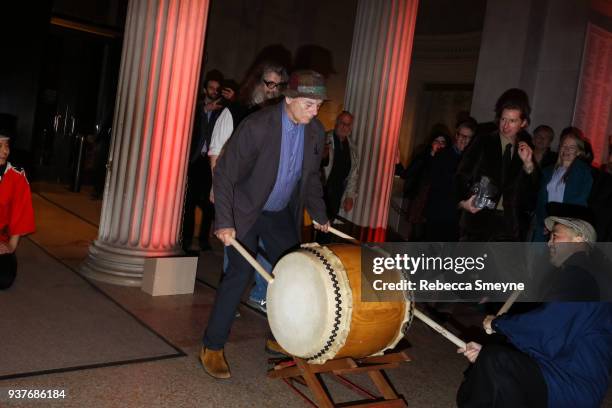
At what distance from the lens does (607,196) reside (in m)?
5.66

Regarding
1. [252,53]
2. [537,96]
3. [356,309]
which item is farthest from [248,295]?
[252,53]

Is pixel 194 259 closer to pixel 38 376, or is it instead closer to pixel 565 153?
pixel 38 376

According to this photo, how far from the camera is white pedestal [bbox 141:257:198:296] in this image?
16.0ft

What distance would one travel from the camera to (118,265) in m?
5.11

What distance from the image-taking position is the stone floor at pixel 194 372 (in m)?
3.13

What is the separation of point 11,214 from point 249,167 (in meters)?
1.99

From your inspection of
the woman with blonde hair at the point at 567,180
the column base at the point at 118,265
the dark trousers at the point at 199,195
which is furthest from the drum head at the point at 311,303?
the dark trousers at the point at 199,195

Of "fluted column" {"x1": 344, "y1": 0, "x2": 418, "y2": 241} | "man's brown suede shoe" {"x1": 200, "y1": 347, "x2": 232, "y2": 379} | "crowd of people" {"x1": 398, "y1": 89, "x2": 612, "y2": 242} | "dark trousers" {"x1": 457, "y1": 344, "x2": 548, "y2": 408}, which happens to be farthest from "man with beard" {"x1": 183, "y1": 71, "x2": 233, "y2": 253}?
"dark trousers" {"x1": 457, "y1": 344, "x2": 548, "y2": 408}

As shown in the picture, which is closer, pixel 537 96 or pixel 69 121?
pixel 537 96

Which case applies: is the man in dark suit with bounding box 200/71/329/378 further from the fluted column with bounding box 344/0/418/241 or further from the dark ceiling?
the dark ceiling

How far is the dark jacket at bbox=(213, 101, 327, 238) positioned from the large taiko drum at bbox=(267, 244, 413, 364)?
18.1 inches

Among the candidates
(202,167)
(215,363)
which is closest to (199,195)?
(202,167)

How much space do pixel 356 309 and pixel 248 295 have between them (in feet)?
7.94

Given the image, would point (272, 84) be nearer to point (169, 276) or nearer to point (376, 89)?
point (169, 276)
